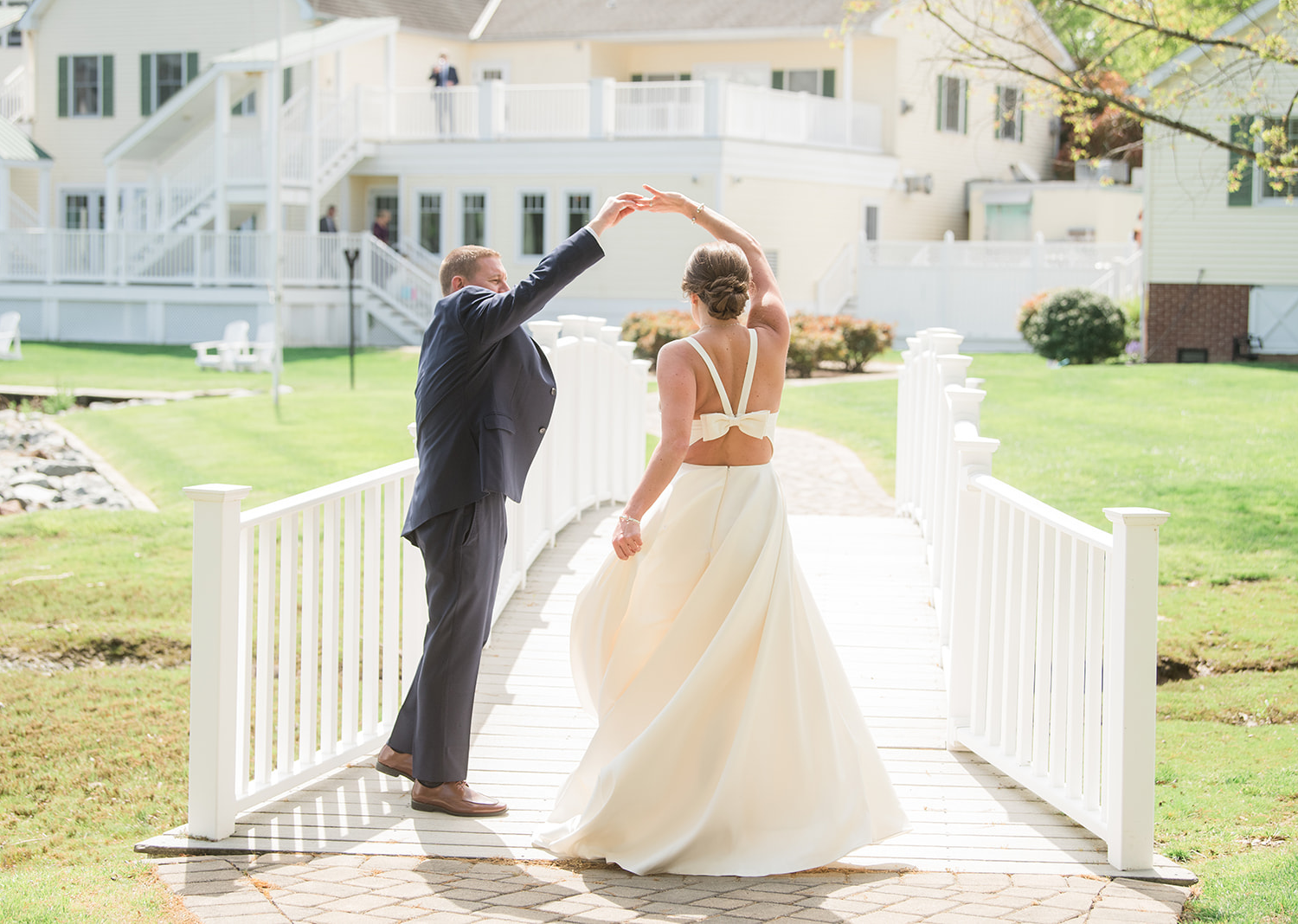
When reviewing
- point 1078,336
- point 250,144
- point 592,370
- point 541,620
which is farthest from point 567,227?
point 541,620

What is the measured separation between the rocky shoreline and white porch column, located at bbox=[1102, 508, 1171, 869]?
9.60 m

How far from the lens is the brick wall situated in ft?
83.9

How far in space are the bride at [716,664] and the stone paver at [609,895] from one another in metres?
0.13

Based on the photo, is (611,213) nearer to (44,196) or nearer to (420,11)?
(420,11)

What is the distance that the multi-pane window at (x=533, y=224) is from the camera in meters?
32.6

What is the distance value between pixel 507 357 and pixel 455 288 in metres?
0.31

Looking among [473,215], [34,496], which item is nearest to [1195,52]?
[473,215]

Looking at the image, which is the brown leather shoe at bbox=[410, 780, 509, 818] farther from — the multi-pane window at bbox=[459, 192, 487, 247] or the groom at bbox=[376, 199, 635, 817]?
the multi-pane window at bbox=[459, 192, 487, 247]

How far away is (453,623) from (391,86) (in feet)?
100


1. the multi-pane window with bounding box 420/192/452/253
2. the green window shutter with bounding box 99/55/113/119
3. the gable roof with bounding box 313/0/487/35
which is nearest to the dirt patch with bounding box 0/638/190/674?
the multi-pane window with bounding box 420/192/452/253

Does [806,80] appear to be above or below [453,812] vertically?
above

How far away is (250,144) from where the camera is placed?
3148 centimetres

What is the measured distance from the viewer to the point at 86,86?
38062mm

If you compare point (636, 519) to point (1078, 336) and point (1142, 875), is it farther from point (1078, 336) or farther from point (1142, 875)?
point (1078, 336)
